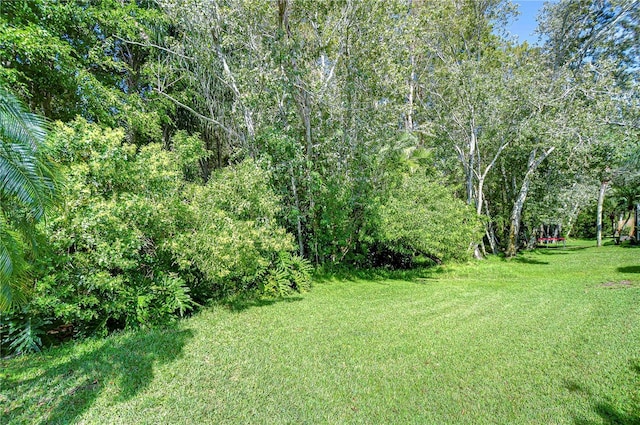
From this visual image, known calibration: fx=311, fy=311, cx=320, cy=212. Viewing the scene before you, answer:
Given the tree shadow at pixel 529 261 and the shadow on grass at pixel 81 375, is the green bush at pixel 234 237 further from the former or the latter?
the tree shadow at pixel 529 261

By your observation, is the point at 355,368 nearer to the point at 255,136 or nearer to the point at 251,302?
the point at 251,302

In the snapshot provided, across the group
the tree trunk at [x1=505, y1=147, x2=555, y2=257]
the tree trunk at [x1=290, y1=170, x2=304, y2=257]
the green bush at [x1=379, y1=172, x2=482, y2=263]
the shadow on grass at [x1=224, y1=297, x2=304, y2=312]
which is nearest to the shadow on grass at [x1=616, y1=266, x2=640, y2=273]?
the tree trunk at [x1=505, y1=147, x2=555, y2=257]

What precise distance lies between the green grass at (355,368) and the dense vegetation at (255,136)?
43.3 inches

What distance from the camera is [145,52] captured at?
12062 millimetres

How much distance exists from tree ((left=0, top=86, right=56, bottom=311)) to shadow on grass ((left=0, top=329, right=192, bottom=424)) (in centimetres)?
112

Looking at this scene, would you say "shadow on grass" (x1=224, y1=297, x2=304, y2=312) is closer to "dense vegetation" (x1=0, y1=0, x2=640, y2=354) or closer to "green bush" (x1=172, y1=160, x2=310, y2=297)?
"dense vegetation" (x1=0, y1=0, x2=640, y2=354)

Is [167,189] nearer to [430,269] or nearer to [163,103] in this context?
[163,103]

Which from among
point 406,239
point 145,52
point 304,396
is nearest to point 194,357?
point 304,396

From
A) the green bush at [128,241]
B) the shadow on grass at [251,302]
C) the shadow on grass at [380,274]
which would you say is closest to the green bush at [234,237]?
the green bush at [128,241]

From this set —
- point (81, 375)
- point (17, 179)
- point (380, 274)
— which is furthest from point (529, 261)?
point (17, 179)

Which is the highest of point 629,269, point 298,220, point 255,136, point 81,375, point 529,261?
point 255,136

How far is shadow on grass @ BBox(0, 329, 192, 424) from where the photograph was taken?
10.5 ft

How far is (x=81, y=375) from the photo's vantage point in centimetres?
382

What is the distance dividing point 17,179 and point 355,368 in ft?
13.4
